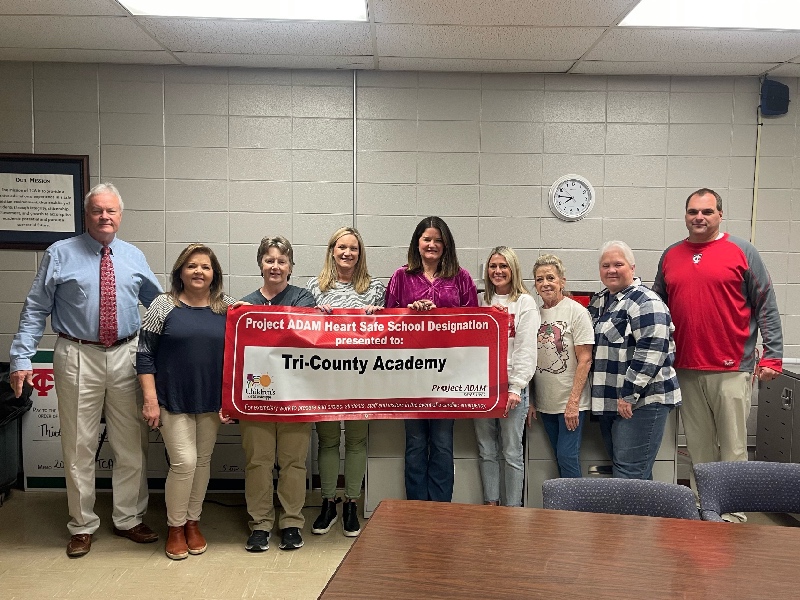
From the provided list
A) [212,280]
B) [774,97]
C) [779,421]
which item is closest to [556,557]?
[212,280]

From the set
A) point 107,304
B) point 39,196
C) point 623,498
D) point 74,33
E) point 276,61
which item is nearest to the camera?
point 623,498

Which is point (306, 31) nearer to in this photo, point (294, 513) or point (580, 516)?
point (294, 513)

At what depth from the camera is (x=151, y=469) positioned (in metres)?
4.39

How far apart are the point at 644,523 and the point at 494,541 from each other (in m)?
0.46

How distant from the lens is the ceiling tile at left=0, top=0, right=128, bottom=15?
10.7ft

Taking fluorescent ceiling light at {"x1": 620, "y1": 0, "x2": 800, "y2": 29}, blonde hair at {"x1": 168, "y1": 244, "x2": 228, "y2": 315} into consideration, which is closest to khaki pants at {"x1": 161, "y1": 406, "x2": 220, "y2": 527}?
blonde hair at {"x1": 168, "y1": 244, "x2": 228, "y2": 315}

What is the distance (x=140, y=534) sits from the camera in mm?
3514

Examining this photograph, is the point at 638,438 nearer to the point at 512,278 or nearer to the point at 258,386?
the point at 512,278

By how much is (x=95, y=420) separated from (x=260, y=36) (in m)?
2.32

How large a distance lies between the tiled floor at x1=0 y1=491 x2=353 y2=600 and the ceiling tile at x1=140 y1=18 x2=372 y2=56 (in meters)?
2.80

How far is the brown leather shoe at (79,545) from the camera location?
3.34 m

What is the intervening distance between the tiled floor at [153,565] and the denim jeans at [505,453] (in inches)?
33.4

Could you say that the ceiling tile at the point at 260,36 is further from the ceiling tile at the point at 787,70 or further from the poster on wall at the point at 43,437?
the ceiling tile at the point at 787,70

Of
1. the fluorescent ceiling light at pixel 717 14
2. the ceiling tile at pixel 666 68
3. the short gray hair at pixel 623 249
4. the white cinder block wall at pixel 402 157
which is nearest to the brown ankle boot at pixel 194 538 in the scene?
the white cinder block wall at pixel 402 157
